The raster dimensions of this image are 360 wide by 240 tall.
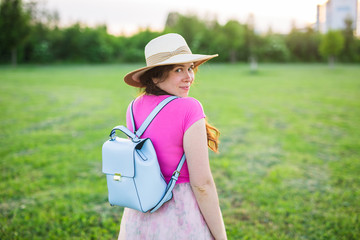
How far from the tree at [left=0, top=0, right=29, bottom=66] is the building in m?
46.3

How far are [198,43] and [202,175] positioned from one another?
5103 centimetres

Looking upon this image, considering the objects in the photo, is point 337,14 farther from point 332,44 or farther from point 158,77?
point 158,77

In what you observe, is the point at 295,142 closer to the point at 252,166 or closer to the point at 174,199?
the point at 252,166

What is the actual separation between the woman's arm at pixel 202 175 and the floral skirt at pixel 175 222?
5 centimetres

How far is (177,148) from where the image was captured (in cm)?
146

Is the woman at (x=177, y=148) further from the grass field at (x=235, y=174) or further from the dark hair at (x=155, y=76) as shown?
the grass field at (x=235, y=174)

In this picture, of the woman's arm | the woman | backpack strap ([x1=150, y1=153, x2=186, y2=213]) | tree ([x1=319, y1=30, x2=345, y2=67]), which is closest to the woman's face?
the woman

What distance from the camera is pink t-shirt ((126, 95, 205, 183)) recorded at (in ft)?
4.54

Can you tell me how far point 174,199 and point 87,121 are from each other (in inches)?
292

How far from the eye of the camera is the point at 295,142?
6320 mm

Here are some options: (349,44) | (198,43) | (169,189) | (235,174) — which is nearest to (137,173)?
(169,189)

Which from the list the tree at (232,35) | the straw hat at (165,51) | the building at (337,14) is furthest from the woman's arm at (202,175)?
the building at (337,14)

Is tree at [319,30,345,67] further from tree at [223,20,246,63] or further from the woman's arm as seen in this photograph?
the woman's arm

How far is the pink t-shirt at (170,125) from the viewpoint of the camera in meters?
1.38
